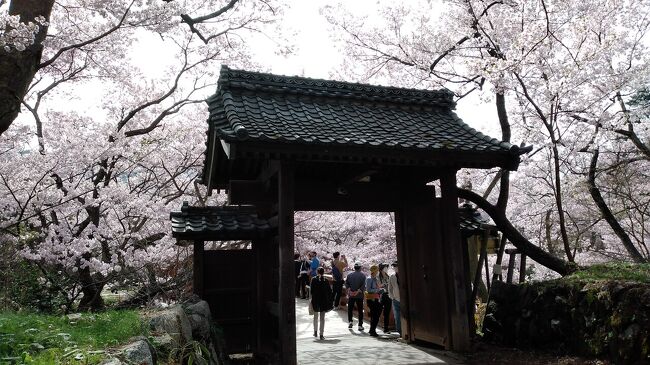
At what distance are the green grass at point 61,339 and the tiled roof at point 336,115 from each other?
2.46m

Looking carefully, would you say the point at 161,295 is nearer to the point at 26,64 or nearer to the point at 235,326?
the point at 235,326

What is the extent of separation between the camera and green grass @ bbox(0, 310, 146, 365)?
9.85 ft

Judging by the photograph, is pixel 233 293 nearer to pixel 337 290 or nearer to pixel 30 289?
pixel 30 289

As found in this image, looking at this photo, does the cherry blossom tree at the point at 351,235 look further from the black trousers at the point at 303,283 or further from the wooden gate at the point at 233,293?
the wooden gate at the point at 233,293

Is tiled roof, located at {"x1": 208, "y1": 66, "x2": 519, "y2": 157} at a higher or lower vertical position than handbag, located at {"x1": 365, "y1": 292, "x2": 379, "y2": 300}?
higher

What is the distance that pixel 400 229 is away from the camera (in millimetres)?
8359

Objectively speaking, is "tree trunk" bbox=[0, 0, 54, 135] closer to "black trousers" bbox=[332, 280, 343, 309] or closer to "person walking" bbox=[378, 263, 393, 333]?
"person walking" bbox=[378, 263, 393, 333]

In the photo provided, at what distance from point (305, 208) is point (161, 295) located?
4.09 m

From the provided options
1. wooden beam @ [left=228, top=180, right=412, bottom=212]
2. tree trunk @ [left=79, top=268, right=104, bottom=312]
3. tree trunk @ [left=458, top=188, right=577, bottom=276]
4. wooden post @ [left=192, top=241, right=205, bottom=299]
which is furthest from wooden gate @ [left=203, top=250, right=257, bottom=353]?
tree trunk @ [left=458, top=188, right=577, bottom=276]

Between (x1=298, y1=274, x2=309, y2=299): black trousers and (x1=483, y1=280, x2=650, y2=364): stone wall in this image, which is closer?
(x1=483, y1=280, x2=650, y2=364): stone wall

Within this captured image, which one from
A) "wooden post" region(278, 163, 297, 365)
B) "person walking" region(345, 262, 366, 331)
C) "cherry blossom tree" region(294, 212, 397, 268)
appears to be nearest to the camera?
"wooden post" region(278, 163, 297, 365)

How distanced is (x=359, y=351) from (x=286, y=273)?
9.37 feet

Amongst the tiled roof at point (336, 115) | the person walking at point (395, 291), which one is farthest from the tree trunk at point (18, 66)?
the person walking at point (395, 291)

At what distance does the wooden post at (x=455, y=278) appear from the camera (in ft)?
22.7
